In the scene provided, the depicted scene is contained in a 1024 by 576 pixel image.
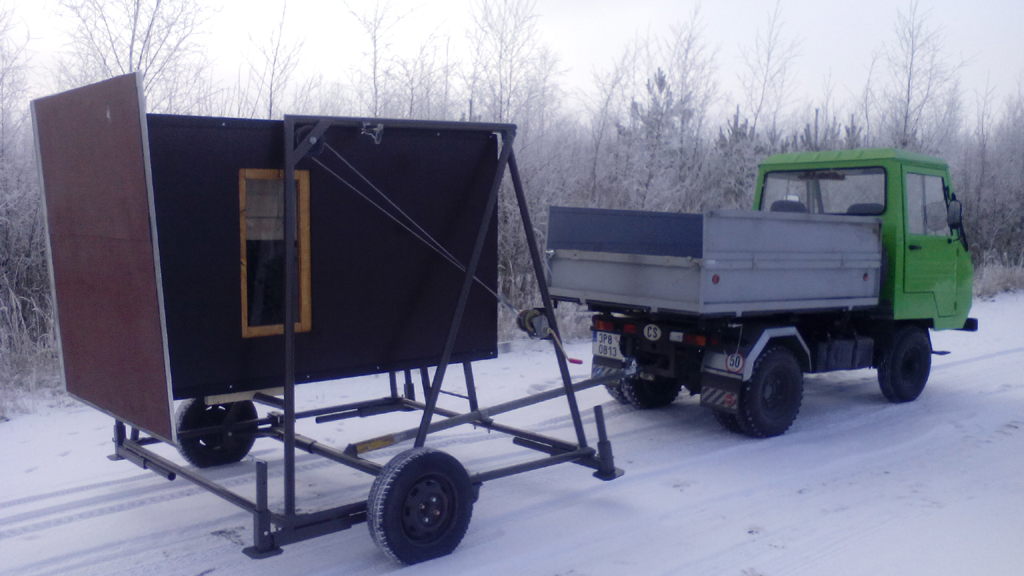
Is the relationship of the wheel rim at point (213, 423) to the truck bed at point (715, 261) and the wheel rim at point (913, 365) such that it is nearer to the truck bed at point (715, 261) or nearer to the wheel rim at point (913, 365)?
the truck bed at point (715, 261)

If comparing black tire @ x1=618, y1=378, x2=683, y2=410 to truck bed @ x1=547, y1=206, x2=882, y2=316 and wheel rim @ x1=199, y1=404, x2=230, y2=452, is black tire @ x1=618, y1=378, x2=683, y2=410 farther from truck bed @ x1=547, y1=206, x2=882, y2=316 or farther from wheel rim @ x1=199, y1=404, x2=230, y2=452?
wheel rim @ x1=199, y1=404, x2=230, y2=452

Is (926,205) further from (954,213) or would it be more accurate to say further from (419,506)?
(419,506)

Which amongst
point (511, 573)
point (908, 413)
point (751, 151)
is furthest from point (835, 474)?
point (751, 151)

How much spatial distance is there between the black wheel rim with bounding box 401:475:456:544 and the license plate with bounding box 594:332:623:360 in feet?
10.5

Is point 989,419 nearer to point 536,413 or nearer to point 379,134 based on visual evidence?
point 536,413

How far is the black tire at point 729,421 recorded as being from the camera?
6.50 meters

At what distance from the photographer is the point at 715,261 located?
226 inches

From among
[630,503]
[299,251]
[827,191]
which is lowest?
A: [630,503]

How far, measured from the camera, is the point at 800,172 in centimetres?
820

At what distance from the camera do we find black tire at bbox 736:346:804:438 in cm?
636

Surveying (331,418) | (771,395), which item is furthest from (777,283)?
(331,418)

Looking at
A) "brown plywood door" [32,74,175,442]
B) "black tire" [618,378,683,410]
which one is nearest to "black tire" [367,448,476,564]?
"brown plywood door" [32,74,175,442]

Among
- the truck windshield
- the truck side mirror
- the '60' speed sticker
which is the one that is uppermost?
the truck windshield

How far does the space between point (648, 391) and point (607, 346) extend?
75 cm
